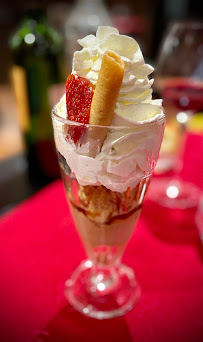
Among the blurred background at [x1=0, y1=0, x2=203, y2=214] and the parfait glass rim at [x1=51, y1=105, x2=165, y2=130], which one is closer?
the parfait glass rim at [x1=51, y1=105, x2=165, y2=130]

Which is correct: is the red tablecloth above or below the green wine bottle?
below

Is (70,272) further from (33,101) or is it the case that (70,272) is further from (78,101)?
(33,101)

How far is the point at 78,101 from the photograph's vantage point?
0.48 m

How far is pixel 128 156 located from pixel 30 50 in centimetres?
69

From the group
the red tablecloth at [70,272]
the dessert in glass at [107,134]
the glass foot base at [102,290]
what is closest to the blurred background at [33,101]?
the red tablecloth at [70,272]

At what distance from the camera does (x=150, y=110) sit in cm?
51

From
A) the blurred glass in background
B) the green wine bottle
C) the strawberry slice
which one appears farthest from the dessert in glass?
the green wine bottle

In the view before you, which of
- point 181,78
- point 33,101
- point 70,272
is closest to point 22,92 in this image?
point 33,101

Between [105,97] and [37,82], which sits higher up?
[105,97]

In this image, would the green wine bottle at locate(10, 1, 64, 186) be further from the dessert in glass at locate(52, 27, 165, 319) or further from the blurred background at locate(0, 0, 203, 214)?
the dessert in glass at locate(52, 27, 165, 319)

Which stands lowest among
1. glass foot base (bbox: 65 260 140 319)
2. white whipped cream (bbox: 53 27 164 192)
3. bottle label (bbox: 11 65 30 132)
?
glass foot base (bbox: 65 260 140 319)

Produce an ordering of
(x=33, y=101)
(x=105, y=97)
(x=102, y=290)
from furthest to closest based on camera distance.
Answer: (x=33, y=101)
(x=102, y=290)
(x=105, y=97)

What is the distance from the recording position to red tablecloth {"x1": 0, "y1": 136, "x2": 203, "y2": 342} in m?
0.56

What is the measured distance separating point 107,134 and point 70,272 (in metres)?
0.35
